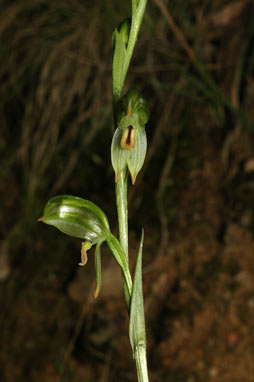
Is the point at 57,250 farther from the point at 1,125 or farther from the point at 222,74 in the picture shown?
the point at 222,74

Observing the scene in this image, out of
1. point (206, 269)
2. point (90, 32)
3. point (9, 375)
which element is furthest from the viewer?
point (90, 32)

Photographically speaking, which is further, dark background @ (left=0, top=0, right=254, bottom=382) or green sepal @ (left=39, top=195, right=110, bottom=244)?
dark background @ (left=0, top=0, right=254, bottom=382)

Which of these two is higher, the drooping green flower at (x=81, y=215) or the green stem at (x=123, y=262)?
the drooping green flower at (x=81, y=215)

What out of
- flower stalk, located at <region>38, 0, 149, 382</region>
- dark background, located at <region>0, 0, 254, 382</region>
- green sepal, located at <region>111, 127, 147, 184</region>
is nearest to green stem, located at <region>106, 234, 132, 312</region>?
flower stalk, located at <region>38, 0, 149, 382</region>

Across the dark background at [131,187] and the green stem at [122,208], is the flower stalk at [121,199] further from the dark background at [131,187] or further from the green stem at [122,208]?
the dark background at [131,187]

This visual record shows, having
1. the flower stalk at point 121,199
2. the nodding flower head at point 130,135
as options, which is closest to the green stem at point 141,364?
the flower stalk at point 121,199

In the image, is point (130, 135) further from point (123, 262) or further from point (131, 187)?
point (131, 187)

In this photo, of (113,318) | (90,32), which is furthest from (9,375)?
(90,32)

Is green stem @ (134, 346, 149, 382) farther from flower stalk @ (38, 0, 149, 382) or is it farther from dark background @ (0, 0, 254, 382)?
dark background @ (0, 0, 254, 382)
